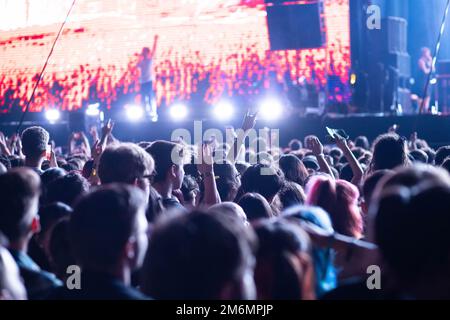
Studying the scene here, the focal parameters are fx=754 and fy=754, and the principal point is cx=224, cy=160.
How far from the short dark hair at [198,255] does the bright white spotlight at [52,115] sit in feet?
48.2

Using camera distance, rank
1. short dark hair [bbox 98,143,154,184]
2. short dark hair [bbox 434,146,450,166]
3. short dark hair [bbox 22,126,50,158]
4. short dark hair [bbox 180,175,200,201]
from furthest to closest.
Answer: short dark hair [bbox 434,146,450,166] → short dark hair [bbox 22,126,50,158] → short dark hair [bbox 180,175,200,201] → short dark hair [bbox 98,143,154,184]

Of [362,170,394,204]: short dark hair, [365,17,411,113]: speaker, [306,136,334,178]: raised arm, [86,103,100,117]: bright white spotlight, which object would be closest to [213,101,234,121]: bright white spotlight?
[86,103,100,117]: bright white spotlight

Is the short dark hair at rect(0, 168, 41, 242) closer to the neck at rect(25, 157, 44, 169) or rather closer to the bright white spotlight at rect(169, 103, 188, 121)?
the neck at rect(25, 157, 44, 169)

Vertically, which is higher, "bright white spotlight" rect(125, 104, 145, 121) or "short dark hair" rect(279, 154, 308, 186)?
"short dark hair" rect(279, 154, 308, 186)

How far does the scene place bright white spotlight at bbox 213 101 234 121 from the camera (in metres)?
15.2

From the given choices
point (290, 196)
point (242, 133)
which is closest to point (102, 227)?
point (290, 196)

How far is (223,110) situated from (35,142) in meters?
9.98

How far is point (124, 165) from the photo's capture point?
3.90 metres

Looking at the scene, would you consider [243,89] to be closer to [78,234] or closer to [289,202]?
[289,202]

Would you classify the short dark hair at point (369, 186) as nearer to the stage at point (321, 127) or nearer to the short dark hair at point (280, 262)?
the short dark hair at point (280, 262)

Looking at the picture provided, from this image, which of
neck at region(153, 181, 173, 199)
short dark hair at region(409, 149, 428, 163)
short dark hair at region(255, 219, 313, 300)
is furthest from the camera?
short dark hair at region(409, 149, 428, 163)

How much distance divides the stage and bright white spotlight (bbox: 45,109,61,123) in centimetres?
145

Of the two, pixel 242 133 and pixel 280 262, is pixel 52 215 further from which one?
pixel 242 133

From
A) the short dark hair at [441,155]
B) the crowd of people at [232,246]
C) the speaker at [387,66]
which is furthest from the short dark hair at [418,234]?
the speaker at [387,66]
